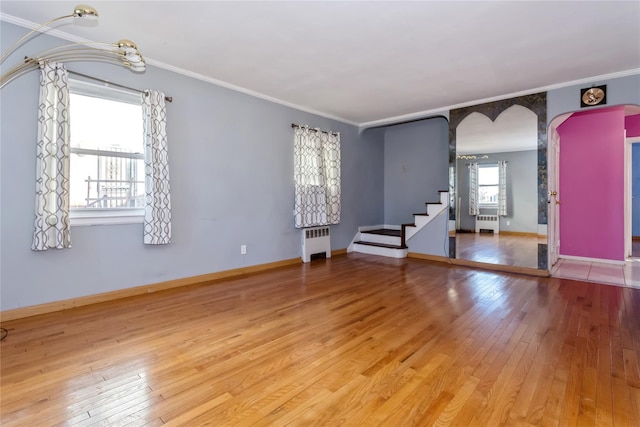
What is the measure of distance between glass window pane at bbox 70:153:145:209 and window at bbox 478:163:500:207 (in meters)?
4.95

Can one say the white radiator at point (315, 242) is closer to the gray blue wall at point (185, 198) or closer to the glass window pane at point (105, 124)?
the gray blue wall at point (185, 198)

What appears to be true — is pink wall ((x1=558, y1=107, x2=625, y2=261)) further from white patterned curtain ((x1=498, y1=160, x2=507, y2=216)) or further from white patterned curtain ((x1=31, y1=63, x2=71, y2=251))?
white patterned curtain ((x1=31, y1=63, x2=71, y2=251))

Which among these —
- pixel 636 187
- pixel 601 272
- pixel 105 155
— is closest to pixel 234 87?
pixel 105 155

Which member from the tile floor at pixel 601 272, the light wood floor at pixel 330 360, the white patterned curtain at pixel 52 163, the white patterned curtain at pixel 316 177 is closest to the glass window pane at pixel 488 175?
the tile floor at pixel 601 272

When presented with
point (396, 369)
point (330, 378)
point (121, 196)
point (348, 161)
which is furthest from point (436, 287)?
point (121, 196)

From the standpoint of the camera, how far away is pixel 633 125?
18.3 feet

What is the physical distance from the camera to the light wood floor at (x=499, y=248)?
4.42m

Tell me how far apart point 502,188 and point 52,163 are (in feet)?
18.7

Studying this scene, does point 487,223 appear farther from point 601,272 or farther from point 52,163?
point 52,163

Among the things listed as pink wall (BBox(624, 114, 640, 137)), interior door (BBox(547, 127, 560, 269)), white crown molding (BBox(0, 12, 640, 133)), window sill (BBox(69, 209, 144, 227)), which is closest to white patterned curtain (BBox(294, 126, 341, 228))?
white crown molding (BBox(0, 12, 640, 133))

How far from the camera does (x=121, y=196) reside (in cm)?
334

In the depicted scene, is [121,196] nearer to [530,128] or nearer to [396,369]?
[396,369]

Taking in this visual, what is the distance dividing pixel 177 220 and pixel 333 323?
228 cm

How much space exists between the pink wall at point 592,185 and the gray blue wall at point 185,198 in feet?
12.7
